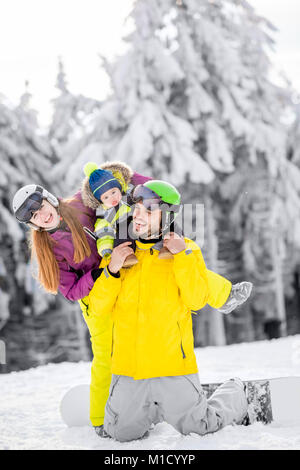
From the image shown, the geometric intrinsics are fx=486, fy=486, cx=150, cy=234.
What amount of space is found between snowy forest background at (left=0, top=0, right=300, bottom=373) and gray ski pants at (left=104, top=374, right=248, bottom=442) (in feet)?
22.1

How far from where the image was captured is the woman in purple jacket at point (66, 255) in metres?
2.86

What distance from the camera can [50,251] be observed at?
291 centimetres

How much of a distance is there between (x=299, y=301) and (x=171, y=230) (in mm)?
12572

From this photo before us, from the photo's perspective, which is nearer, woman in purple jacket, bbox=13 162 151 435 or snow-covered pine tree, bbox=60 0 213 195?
woman in purple jacket, bbox=13 162 151 435

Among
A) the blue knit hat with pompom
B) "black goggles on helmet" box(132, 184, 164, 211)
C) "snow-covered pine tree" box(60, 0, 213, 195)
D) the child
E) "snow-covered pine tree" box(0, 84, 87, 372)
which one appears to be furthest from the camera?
"snow-covered pine tree" box(0, 84, 87, 372)

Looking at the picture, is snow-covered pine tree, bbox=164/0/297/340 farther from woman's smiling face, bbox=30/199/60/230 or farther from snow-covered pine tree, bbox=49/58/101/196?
woman's smiling face, bbox=30/199/60/230

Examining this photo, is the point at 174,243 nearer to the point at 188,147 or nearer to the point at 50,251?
the point at 50,251

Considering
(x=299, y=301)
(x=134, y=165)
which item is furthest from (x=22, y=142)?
(x=299, y=301)

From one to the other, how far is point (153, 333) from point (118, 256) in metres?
0.45

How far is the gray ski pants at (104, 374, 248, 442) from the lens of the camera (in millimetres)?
2564

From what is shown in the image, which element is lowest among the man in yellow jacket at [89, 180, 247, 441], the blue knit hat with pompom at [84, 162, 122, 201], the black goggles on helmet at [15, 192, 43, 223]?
the man in yellow jacket at [89, 180, 247, 441]

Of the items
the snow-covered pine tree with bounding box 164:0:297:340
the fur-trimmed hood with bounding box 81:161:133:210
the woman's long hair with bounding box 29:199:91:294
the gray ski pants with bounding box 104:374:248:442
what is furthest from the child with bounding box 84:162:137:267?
the snow-covered pine tree with bounding box 164:0:297:340

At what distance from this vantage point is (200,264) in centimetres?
267

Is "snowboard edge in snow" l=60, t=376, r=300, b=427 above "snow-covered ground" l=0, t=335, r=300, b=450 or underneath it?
above
